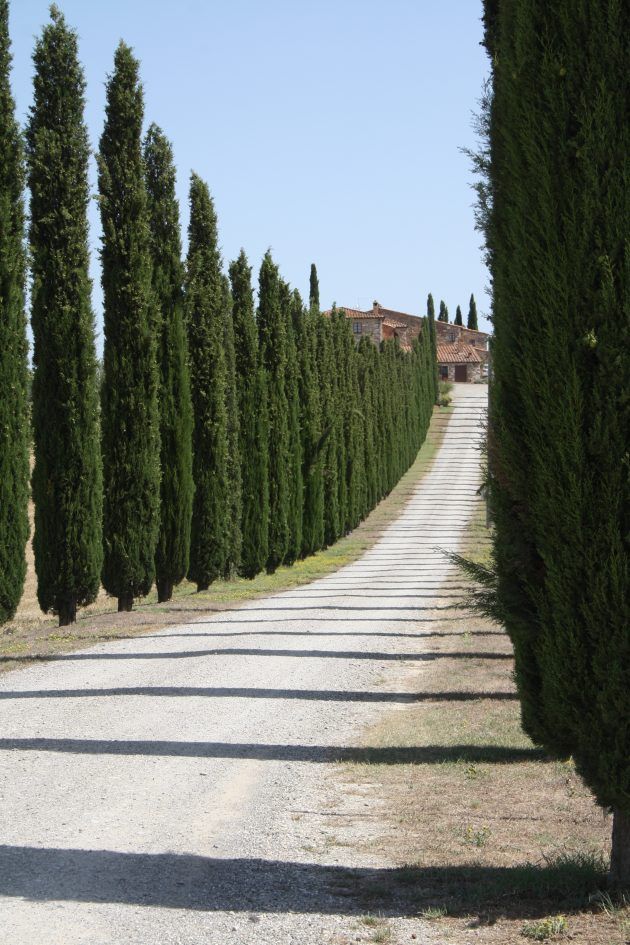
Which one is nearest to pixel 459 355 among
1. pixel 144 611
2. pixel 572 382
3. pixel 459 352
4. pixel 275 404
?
pixel 459 352

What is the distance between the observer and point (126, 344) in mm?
17766

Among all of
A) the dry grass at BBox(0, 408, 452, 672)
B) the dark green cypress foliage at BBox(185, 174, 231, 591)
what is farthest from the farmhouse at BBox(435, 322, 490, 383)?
the dark green cypress foliage at BBox(185, 174, 231, 591)

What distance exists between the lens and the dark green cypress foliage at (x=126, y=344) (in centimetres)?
1758

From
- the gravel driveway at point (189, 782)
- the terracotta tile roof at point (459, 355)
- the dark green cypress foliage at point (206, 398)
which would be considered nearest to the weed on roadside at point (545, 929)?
the gravel driveway at point (189, 782)

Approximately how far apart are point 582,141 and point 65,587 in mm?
13017

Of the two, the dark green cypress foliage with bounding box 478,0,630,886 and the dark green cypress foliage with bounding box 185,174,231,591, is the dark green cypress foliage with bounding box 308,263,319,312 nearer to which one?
the dark green cypress foliage with bounding box 185,174,231,591

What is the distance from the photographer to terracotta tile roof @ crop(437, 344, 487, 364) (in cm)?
10762

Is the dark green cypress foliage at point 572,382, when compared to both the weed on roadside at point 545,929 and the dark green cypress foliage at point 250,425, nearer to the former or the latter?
the weed on roadside at point 545,929

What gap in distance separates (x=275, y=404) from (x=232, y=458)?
3.71 meters

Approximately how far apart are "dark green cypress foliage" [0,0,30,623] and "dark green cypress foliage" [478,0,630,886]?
11.9m

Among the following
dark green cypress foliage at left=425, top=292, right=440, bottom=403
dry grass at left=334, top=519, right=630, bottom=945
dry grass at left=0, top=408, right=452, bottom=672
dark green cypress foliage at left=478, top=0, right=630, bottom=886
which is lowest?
dry grass at left=0, top=408, right=452, bottom=672

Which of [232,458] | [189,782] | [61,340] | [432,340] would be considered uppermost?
[432,340]

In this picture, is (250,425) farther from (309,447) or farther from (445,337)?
(445,337)

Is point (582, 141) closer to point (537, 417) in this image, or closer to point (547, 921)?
point (537, 417)
